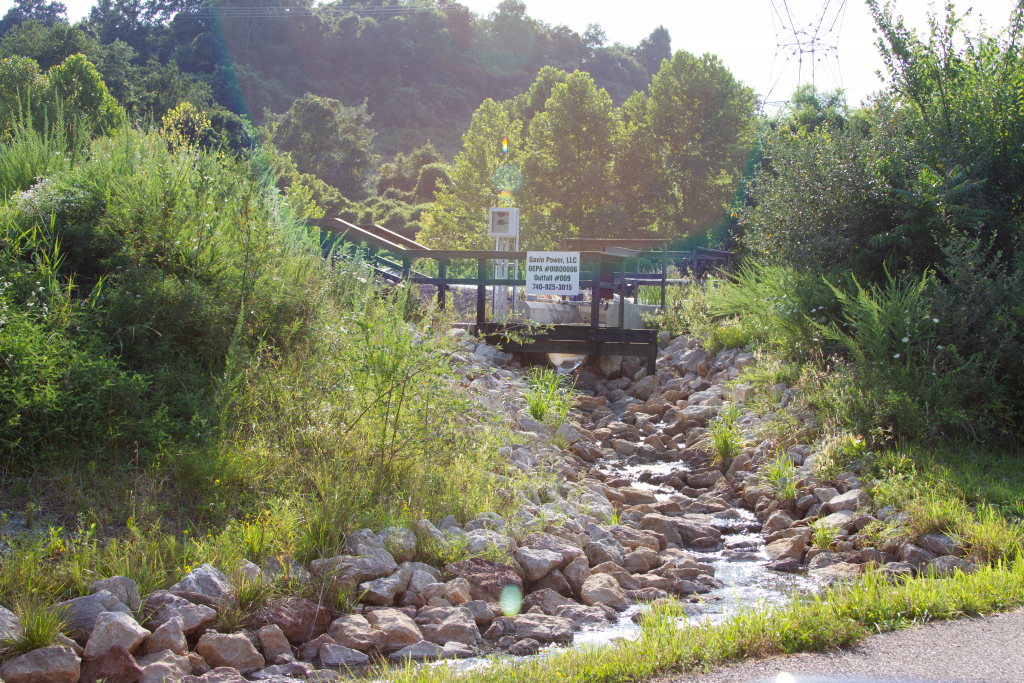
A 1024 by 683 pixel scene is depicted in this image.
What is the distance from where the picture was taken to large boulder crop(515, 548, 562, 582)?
489 centimetres

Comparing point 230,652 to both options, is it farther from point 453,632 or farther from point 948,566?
point 948,566

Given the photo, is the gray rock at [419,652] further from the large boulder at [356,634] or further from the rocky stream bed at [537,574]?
the large boulder at [356,634]


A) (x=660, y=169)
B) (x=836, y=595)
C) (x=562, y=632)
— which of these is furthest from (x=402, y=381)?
(x=660, y=169)

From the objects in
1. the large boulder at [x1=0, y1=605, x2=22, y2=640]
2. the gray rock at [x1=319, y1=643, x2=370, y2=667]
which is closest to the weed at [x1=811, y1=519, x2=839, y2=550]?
the gray rock at [x1=319, y1=643, x2=370, y2=667]

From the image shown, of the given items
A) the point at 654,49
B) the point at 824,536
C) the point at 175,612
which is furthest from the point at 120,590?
the point at 654,49

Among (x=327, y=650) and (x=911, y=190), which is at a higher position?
(x=911, y=190)

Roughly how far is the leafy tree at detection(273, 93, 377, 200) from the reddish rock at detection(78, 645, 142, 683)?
2194 inches

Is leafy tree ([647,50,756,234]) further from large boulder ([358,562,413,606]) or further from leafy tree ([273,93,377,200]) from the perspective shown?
large boulder ([358,562,413,606])

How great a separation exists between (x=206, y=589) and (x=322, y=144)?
57.4m

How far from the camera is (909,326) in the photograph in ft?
24.1

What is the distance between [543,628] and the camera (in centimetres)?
426

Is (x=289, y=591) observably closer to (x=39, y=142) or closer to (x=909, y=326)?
(x=39, y=142)

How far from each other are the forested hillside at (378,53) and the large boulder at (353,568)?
66337 mm

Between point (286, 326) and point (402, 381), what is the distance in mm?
1455
